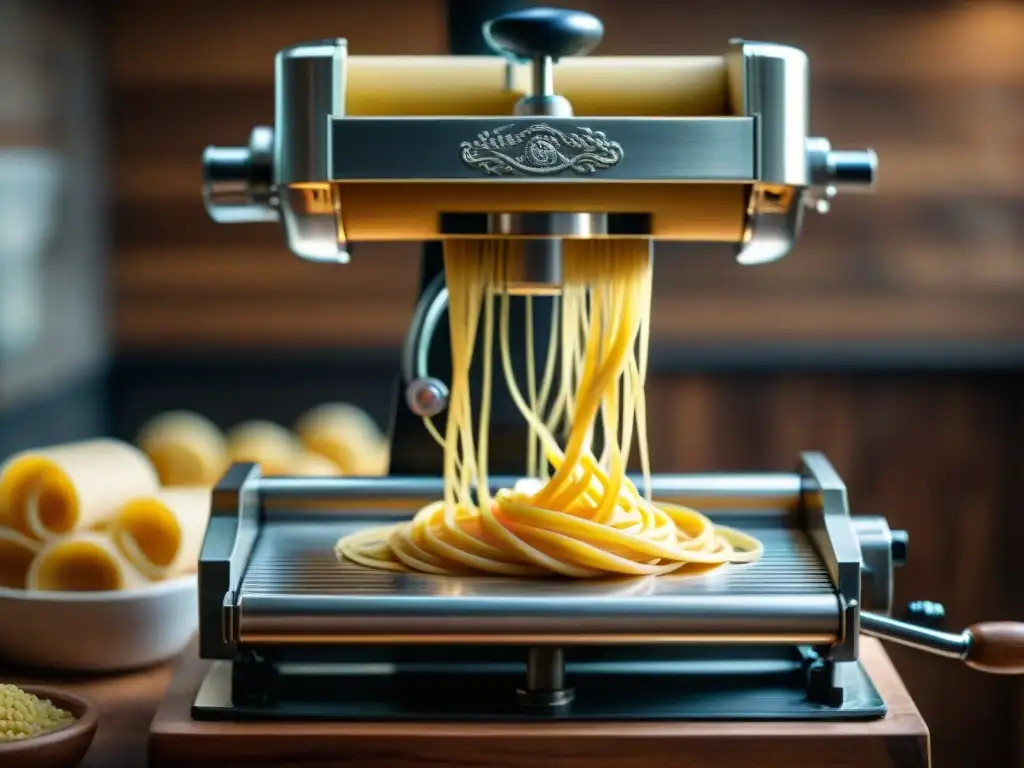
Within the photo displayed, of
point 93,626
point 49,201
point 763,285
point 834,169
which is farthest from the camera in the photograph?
point 763,285

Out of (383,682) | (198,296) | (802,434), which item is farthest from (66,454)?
(802,434)

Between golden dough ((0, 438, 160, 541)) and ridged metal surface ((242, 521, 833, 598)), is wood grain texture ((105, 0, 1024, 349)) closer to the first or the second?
golden dough ((0, 438, 160, 541))

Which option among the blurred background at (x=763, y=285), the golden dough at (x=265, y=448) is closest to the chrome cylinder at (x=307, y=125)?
the golden dough at (x=265, y=448)

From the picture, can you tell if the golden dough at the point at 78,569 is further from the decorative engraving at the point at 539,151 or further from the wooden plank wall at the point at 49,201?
the wooden plank wall at the point at 49,201

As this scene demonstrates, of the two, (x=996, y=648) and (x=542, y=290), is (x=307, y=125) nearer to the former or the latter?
(x=542, y=290)

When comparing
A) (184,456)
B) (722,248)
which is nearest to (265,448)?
(184,456)

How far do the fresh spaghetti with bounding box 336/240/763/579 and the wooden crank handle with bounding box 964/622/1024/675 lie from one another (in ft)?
0.55

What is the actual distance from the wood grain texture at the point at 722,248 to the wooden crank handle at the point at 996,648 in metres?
1.96

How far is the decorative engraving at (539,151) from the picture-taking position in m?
1.01

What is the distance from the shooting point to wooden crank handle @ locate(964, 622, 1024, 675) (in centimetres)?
103

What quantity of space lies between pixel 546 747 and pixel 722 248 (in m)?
2.12

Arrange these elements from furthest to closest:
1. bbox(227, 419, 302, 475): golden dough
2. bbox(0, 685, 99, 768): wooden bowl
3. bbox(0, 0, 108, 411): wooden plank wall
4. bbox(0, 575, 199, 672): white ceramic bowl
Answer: bbox(0, 0, 108, 411): wooden plank wall, bbox(227, 419, 302, 475): golden dough, bbox(0, 575, 199, 672): white ceramic bowl, bbox(0, 685, 99, 768): wooden bowl

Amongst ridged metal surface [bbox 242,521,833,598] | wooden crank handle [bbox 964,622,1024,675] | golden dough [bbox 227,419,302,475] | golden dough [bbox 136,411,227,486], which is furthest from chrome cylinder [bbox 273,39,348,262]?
golden dough [bbox 136,411,227,486]

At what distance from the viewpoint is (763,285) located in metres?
2.98
